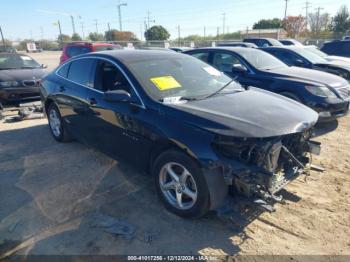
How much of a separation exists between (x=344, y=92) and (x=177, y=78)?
4246 millimetres

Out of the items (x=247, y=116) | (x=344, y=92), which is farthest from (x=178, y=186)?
(x=344, y=92)

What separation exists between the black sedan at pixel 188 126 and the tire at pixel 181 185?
10mm

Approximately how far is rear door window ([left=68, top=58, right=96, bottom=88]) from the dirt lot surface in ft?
4.05

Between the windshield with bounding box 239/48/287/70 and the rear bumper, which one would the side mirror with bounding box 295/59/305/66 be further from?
the rear bumper

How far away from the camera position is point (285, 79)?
654cm

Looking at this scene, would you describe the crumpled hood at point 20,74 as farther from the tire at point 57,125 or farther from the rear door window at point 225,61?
the rear door window at point 225,61

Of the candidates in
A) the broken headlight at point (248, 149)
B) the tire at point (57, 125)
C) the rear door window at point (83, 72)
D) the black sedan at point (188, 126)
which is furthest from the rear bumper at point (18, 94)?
the broken headlight at point (248, 149)

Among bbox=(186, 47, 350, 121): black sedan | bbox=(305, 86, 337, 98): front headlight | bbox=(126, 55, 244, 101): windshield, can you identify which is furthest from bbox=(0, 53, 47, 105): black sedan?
bbox=(305, 86, 337, 98): front headlight

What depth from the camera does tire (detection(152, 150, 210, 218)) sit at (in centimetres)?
302

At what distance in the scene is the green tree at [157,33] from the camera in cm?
6241

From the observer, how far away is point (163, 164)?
3338mm

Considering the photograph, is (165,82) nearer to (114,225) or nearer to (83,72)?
(83,72)

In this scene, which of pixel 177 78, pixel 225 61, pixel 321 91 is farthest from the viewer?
pixel 225 61

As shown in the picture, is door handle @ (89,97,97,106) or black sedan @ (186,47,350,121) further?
black sedan @ (186,47,350,121)
